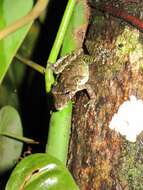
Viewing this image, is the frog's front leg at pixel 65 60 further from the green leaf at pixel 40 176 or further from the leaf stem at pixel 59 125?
the green leaf at pixel 40 176

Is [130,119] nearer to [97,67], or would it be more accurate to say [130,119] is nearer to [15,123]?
[97,67]

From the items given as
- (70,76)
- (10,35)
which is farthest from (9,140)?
(10,35)

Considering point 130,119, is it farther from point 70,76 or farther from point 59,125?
point 70,76

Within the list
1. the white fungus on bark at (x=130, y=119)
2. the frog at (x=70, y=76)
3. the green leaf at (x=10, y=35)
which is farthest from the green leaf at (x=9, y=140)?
the white fungus on bark at (x=130, y=119)

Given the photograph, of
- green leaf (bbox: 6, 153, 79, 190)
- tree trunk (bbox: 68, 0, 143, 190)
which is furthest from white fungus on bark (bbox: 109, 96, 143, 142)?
green leaf (bbox: 6, 153, 79, 190)

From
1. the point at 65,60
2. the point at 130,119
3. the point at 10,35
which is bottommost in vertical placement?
the point at 130,119
